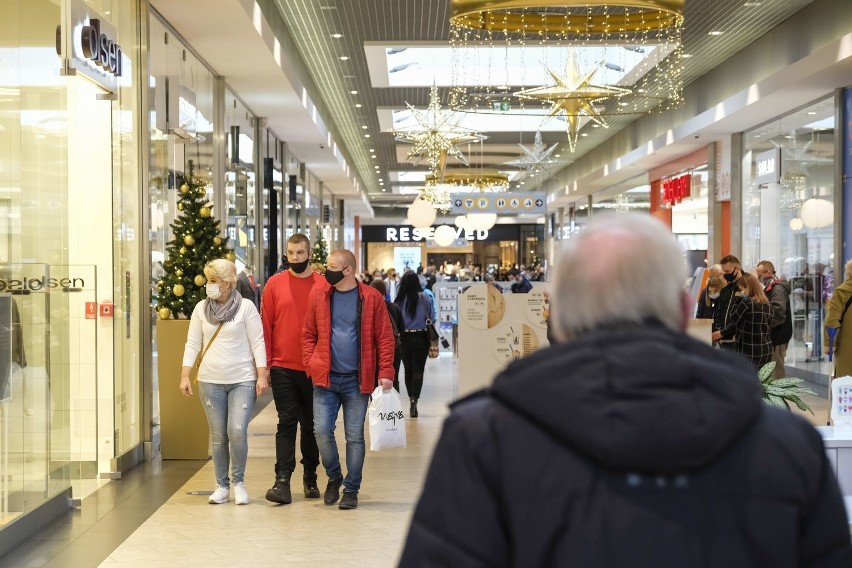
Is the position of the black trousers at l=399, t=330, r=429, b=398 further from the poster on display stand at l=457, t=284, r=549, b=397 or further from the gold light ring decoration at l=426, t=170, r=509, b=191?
the gold light ring decoration at l=426, t=170, r=509, b=191

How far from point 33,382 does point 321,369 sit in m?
1.69

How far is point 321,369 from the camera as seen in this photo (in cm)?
671

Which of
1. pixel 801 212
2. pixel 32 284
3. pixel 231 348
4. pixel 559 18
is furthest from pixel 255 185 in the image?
pixel 32 284

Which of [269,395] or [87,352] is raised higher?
[87,352]

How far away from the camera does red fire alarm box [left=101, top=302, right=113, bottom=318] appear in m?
8.21

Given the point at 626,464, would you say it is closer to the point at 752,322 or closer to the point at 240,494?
the point at 240,494

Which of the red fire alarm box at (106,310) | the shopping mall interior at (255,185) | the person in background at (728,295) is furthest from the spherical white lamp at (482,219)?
the red fire alarm box at (106,310)

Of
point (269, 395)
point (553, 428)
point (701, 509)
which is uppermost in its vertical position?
point (553, 428)

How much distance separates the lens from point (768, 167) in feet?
58.3

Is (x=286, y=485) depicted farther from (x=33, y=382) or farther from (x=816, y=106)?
(x=816, y=106)

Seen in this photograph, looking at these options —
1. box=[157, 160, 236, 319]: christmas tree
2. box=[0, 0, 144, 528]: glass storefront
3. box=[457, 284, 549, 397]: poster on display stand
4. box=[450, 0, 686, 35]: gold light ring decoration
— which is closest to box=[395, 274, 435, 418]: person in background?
box=[457, 284, 549, 397]: poster on display stand

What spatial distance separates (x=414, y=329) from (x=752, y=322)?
3.83 metres

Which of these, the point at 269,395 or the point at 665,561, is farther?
the point at 269,395

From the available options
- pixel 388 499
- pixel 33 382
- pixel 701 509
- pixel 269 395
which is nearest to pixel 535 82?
pixel 269 395
